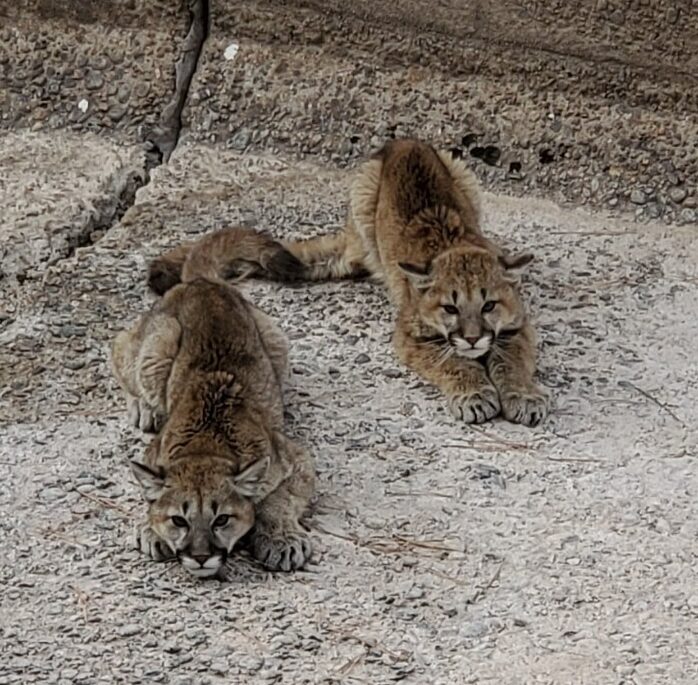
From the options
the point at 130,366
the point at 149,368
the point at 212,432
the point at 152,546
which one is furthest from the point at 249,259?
the point at 152,546

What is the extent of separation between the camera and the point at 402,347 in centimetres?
730

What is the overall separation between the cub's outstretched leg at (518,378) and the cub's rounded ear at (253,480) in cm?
141

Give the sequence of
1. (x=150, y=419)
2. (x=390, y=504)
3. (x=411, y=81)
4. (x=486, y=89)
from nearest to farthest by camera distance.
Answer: (x=390, y=504), (x=150, y=419), (x=486, y=89), (x=411, y=81)

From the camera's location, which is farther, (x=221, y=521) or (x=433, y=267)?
(x=433, y=267)

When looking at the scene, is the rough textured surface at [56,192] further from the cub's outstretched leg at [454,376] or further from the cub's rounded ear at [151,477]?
the cub's rounded ear at [151,477]

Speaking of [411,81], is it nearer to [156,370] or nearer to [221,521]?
[156,370]

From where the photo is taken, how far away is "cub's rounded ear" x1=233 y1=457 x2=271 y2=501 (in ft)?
18.6

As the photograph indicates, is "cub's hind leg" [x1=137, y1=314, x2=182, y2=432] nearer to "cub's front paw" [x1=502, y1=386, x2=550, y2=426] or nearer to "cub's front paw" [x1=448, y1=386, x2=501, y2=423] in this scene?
"cub's front paw" [x1=448, y1=386, x2=501, y2=423]

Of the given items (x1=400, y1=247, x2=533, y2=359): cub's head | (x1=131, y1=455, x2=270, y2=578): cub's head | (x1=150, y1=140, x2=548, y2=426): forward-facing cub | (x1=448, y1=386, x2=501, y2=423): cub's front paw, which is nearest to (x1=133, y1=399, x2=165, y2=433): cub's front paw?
(x1=131, y1=455, x2=270, y2=578): cub's head

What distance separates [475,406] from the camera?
6.78 m

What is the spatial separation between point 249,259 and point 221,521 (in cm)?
251

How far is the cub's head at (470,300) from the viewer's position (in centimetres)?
708

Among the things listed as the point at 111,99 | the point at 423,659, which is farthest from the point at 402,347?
the point at 111,99

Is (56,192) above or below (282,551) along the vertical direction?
below
